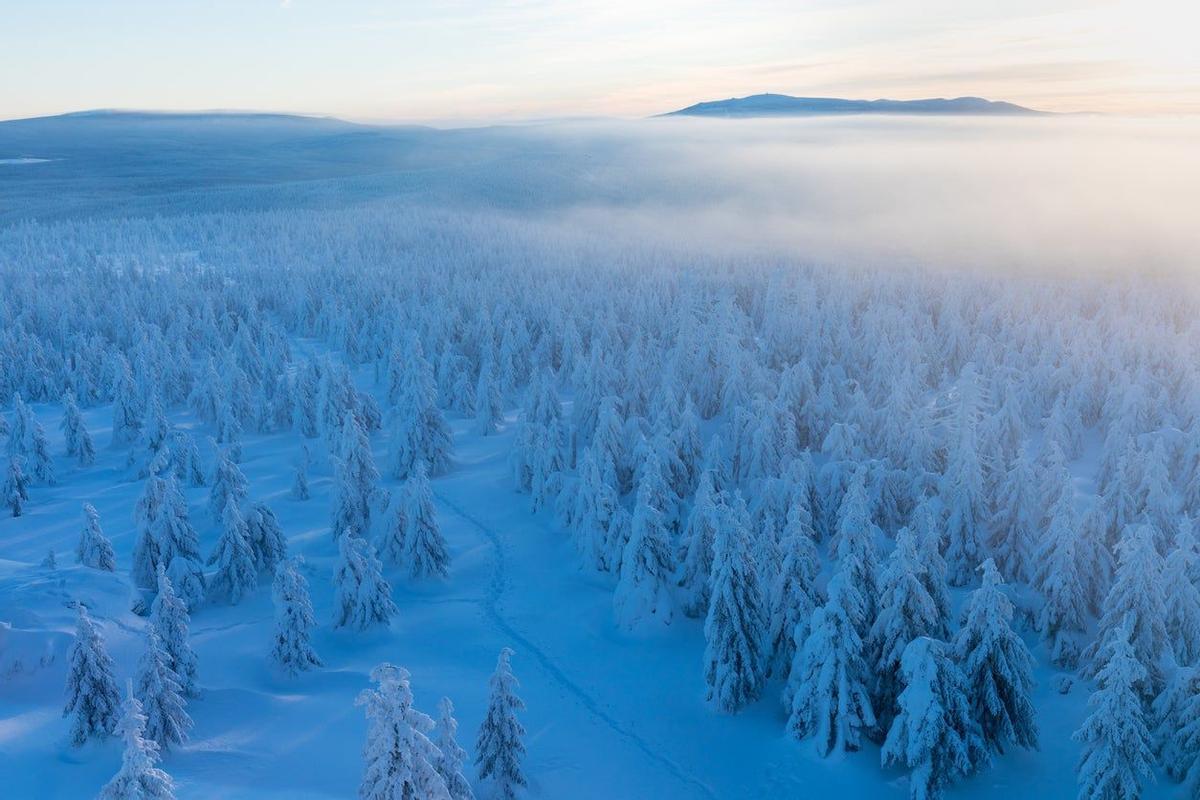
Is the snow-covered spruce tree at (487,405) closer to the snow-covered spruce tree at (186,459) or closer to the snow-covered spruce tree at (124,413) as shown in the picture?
the snow-covered spruce tree at (186,459)

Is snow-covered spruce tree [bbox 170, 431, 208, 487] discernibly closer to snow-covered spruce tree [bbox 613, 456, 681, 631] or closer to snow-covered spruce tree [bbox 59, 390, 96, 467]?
snow-covered spruce tree [bbox 59, 390, 96, 467]

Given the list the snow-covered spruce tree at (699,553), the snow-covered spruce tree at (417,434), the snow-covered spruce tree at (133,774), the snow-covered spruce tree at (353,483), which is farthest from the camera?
the snow-covered spruce tree at (417,434)

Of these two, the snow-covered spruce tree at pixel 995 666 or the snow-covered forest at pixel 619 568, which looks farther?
the snow-covered spruce tree at pixel 995 666

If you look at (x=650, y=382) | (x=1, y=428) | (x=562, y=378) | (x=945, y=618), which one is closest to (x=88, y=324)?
(x=1, y=428)

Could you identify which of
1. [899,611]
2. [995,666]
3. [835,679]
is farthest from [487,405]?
[995,666]

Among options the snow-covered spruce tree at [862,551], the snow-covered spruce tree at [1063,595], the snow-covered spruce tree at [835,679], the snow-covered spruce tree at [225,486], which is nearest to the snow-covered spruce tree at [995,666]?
the snow-covered spruce tree at [862,551]

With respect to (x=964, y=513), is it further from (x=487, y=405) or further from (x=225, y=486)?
(x=225, y=486)

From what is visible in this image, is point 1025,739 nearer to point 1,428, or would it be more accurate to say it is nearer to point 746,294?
point 1,428
